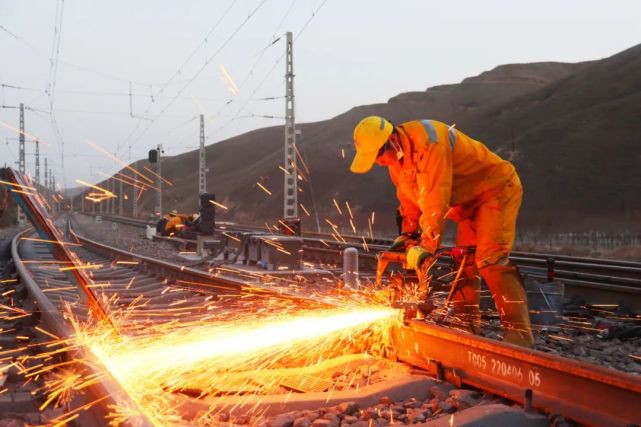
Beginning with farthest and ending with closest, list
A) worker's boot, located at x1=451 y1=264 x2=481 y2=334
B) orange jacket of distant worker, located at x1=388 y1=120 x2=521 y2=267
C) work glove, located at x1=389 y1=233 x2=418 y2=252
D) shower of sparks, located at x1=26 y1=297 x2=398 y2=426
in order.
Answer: worker's boot, located at x1=451 y1=264 x2=481 y2=334 → work glove, located at x1=389 y1=233 x2=418 y2=252 → orange jacket of distant worker, located at x1=388 y1=120 x2=521 y2=267 → shower of sparks, located at x1=26 y1=297 x2=398 y2=426

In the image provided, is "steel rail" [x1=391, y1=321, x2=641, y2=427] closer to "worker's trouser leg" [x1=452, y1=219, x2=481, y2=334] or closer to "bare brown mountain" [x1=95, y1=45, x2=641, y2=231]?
"worker's trouser leg" [x1=452, y1=219, x2=481, y2=334]

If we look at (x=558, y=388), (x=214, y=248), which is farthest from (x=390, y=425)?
(x=214, y=248)

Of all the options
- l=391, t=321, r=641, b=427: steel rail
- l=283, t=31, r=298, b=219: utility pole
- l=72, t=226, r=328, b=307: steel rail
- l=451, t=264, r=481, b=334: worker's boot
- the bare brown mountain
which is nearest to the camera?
l=391, t=321, r=641, b=427: steel rail

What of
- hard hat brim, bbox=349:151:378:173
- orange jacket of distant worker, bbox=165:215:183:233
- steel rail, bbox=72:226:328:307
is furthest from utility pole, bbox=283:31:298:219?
hard hat brim, bbox=349:151:378:173

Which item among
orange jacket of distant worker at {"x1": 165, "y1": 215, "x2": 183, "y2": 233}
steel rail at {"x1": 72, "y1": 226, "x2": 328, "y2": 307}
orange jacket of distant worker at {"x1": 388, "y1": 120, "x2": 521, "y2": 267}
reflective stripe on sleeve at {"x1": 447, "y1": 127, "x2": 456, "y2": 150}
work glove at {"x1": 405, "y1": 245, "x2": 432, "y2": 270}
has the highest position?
reflective stripe on sleeve at {"x1": 447, "y1": 127, "x2": 456, "y2": 150}

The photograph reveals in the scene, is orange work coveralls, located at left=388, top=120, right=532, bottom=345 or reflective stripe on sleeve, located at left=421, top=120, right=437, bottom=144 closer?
reflective stripe on sleeve, located at left=421, top=120, right=437, bottom=144

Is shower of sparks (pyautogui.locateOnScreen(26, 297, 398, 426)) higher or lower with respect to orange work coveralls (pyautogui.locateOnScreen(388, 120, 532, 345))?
lower

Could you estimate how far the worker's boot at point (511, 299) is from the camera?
5449 mm

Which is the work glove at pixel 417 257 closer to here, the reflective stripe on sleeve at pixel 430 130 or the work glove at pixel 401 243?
the reflective stripe on sleeve at pixel 430 130

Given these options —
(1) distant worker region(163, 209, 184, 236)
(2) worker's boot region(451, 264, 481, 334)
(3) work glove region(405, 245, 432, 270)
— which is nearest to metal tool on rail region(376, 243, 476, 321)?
(3) work glove region(405, 245, 432, 270)

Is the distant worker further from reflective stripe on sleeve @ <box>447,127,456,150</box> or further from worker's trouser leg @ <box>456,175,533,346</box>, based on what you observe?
reflective stripe on sleeve @ <box>447,127,456,150</box>

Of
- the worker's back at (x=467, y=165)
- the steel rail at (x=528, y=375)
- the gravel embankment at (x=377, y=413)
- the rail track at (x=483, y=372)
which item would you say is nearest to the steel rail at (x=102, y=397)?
the rail track at (x=483, y=372)

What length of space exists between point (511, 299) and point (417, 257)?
48.1 inches

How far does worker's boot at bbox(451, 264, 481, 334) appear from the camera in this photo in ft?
19.3
